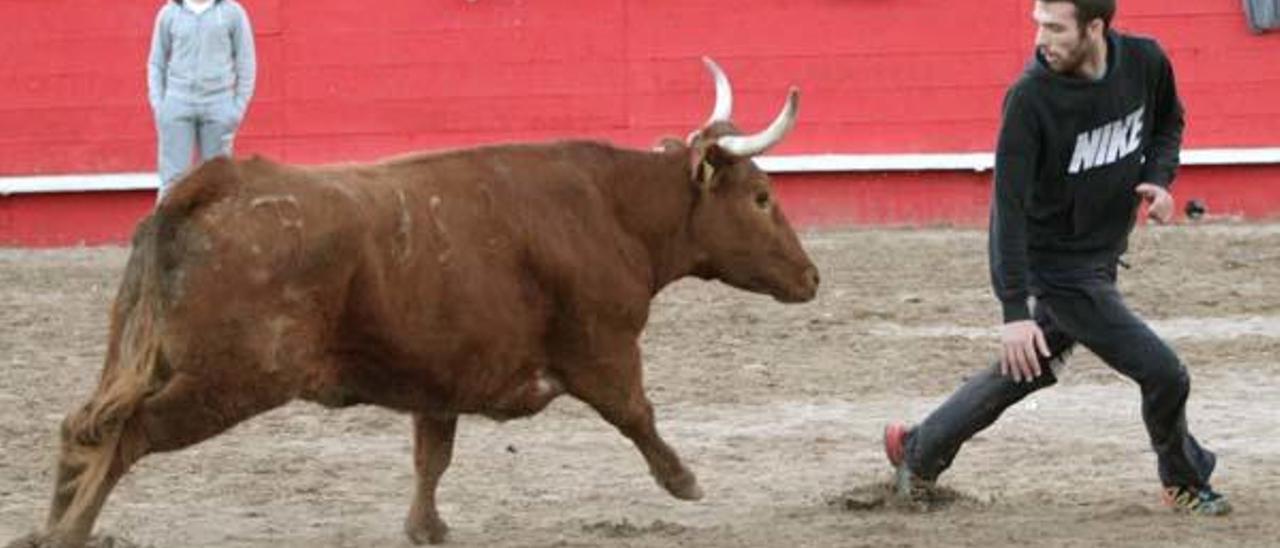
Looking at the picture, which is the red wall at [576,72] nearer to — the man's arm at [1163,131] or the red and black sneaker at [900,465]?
the red and black sneaker at [900,465]

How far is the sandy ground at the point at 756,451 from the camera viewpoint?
688 cm

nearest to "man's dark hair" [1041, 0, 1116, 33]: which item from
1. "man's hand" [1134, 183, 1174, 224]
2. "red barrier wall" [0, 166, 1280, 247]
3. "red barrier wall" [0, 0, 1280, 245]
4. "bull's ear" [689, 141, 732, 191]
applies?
"man's hand" [1134, 183, 1174, 224]

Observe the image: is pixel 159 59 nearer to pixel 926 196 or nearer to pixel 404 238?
pixel 926 196

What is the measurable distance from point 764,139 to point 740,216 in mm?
309

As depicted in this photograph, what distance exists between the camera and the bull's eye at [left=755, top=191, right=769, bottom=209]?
23.6 feet

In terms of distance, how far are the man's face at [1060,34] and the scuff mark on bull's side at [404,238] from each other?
5.00ft

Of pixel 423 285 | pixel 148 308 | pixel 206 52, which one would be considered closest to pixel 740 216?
pixel 423 285

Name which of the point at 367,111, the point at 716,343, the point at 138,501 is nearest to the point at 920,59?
the point at 367,111

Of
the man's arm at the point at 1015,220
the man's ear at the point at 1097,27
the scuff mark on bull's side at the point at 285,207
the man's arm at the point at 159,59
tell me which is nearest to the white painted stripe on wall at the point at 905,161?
the man's arm at the point at 159,59

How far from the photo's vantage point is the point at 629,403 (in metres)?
6.75

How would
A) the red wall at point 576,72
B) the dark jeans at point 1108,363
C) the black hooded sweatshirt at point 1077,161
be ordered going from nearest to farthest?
the black hooded sweatshirt at point 1077,161
the dark jeans at point 1108,363
the red wall at point 576,72

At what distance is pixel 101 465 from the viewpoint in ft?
19.7

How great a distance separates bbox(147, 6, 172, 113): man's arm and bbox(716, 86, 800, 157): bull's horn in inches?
255

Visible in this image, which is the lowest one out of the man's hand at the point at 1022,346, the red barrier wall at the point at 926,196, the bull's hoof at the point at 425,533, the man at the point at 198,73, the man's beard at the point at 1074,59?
the red barrier wall at the point at 926,196
